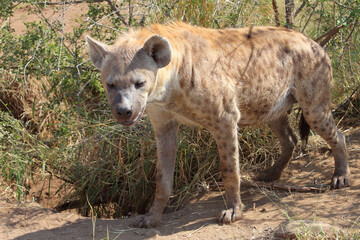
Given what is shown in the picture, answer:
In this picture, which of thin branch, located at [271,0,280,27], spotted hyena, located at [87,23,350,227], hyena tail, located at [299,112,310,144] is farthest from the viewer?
thin branch, located at [271,0,280,27]

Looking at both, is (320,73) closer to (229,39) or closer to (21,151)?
(229,39)

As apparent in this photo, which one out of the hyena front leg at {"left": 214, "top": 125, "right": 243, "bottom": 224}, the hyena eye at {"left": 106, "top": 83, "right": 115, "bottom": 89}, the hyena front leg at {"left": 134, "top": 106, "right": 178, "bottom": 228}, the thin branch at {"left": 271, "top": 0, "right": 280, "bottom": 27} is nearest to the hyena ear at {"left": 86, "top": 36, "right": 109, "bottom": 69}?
the hyena eye at {"left": 106, "top": 83, "right": 115, "bottom": 89}

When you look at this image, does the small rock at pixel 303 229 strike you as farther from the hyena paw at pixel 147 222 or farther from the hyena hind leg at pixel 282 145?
the hyena hind leg at pixel 282 145

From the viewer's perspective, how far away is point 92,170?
12.4ft

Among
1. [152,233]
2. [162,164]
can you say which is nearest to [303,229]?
[152,233]

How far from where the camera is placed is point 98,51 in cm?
262

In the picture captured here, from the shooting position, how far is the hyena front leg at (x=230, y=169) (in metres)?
2.94

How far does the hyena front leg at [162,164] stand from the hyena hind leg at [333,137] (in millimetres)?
956

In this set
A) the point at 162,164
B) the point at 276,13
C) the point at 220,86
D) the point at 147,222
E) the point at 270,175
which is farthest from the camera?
the point at 276,13

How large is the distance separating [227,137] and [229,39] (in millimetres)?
654

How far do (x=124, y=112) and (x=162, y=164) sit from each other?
0.81 metres

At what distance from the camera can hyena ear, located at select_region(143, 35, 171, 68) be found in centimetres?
251

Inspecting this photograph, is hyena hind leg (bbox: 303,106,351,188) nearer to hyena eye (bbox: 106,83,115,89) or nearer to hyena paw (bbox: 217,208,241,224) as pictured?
hyena paw (bbox: 217,208,241,224)

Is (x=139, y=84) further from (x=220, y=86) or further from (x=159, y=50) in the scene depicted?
(x=220, y=86)
